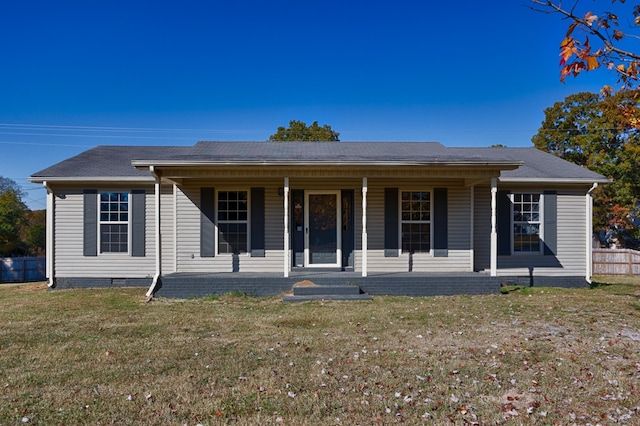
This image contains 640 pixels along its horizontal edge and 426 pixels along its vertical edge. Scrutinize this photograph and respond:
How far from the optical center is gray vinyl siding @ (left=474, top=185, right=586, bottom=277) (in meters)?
10.2

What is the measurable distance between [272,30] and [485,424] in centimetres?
1471

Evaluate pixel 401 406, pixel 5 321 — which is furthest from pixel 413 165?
pixel 5 321

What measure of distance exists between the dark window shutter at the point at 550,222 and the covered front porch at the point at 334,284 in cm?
235

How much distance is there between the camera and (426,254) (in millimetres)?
9945

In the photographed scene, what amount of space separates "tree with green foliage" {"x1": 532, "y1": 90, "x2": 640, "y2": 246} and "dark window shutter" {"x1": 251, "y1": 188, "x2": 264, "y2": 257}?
14.0 meters

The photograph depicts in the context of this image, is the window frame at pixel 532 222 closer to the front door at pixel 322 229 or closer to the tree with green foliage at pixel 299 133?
the front door at pixel 322 229

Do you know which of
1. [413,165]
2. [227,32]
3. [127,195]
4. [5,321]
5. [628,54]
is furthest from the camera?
[227,32]

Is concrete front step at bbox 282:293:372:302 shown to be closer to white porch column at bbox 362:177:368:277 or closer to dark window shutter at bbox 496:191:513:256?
white porch column at bbox 362:177:368:277

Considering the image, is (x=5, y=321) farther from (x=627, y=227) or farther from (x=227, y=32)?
(x=627, y=227)

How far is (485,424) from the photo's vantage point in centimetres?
299

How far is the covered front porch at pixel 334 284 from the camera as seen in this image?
8.74 metres

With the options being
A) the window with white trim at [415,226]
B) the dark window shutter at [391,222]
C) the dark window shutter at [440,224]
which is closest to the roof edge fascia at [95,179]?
the dark window shutter at [391,222]

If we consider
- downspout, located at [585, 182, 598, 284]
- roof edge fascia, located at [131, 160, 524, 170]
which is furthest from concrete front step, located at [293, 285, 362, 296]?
downspout, located at [585, 182, 598, 284]

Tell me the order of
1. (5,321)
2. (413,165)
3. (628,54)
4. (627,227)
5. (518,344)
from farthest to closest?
1. (627,227)
2. (413,165)
3. (5,321)
4. (518,344)
5. (628,54)
